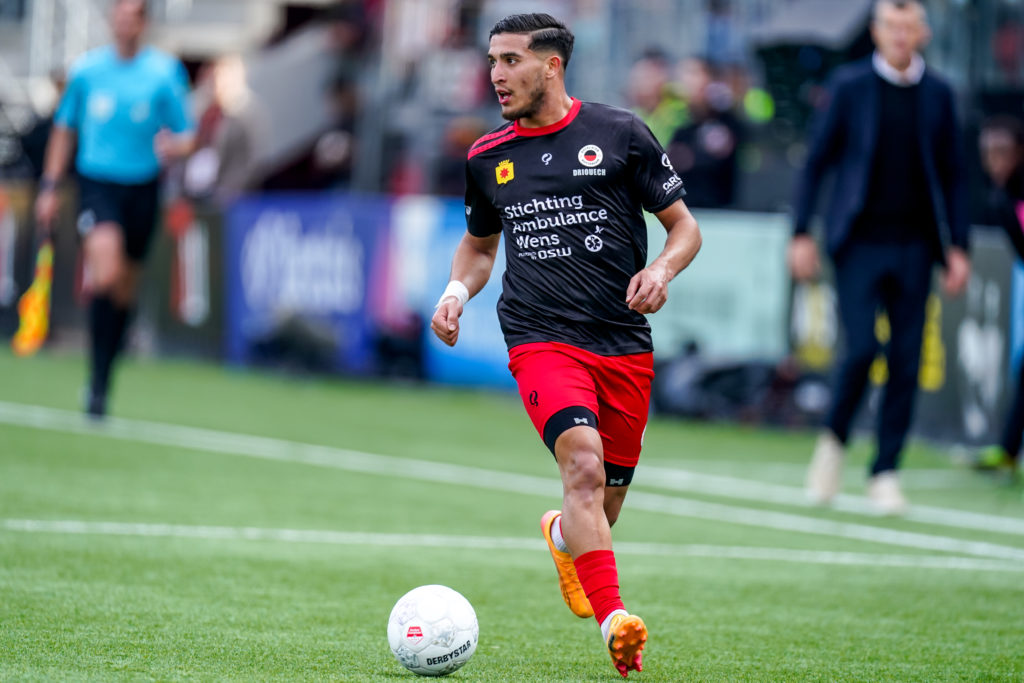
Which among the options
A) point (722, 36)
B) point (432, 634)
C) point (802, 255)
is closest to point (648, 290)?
point (432, 634)

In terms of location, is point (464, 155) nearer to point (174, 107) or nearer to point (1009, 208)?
point (174, 107)

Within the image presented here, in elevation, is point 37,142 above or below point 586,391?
below

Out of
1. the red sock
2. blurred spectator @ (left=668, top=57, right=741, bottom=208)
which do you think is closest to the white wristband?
the red sock

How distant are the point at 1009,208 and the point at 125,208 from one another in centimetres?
570

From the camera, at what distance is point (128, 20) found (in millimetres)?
11289

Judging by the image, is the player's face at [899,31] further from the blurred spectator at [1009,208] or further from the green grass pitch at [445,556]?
the green grass pitch at [445,556]

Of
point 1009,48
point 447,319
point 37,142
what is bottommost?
point 37,142

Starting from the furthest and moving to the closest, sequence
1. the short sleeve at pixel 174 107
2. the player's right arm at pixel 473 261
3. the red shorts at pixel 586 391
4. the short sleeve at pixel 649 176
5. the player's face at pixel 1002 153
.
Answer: the short sleeve at pixel 174 107, the player's face at pixel 1002 153, the player's right arm at pixel 473 261, the short sleeve at pixel 649 176, the red shorts at pixel 586 391

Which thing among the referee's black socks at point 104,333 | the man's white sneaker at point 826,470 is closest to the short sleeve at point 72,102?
the referee's black socks at point 104,333

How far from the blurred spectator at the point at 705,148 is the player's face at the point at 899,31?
5.35m

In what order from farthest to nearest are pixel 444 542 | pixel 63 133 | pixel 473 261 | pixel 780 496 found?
pixel 63 133, pixel 780 496, pixel 444 542, pixel 473 261

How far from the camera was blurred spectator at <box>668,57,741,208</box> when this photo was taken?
47.3 feet

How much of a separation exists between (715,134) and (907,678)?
9.85m

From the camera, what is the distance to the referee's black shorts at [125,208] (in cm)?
1141
